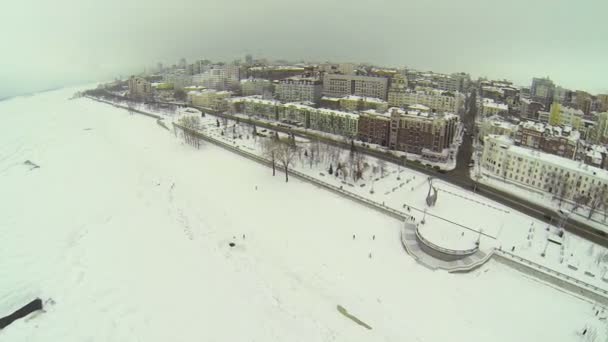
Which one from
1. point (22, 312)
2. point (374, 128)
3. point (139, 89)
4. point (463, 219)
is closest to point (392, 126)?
point (374, 128)

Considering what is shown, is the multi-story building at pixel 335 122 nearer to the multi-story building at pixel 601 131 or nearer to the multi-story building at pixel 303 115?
the multi-story building at pixel 303 115

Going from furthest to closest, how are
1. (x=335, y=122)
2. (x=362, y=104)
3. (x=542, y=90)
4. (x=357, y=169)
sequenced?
(x=542, y=90), (x=362, y=104), (x=335, y=122), (x=357, y=169)

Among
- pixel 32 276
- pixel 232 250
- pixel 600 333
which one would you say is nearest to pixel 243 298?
pixel 232 250

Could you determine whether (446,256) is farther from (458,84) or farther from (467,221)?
(458,84)

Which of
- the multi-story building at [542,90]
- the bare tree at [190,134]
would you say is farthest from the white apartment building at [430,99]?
the bare tree at [190,134]


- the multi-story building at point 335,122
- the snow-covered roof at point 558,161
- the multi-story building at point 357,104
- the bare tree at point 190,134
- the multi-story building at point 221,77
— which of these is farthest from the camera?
the multi-story building at point 221,77

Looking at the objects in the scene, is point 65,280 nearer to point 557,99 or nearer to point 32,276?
point 32,276
